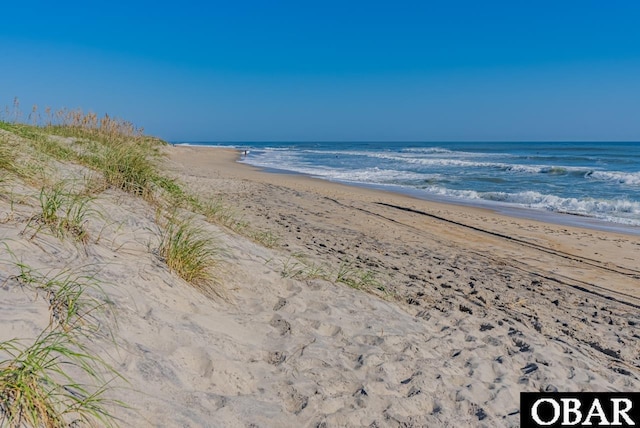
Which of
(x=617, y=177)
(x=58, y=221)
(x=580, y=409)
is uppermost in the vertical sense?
(x=58, y=221)

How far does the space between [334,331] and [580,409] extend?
1.88 m

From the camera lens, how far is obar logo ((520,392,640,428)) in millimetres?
3180

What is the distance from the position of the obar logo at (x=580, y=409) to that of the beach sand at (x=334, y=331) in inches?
3.5

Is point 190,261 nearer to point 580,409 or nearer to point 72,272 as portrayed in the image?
point 72,272

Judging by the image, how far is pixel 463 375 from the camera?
3494 mm

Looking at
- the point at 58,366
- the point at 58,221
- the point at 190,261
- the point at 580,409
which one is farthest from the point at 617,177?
the point at 58,366

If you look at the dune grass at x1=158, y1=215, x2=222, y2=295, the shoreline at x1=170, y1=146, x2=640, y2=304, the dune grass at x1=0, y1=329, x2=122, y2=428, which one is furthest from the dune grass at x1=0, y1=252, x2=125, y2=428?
the shoreline at x1=170, y1=146, x2=640, y2=304

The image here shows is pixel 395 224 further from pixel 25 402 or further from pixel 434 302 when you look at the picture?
pixel 25 402

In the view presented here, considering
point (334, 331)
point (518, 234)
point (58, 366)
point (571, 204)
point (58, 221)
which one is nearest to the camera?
point (58, 366)

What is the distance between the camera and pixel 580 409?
3369 millimetres

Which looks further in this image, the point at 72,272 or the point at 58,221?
the point at 58,221

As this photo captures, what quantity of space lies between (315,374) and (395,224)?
7.31 meters

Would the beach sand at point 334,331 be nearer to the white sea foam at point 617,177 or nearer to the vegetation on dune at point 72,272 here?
the vegetation on dune at point 72,272

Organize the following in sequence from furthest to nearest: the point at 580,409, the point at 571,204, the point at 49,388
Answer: the point at 571,204 < the point at 580,409 < the point at 49,388
